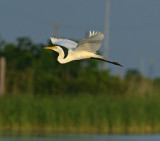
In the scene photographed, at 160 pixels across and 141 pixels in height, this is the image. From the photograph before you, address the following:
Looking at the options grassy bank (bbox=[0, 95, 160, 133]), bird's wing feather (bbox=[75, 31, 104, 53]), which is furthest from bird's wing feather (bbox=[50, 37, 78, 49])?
grassy bank (bbox=[0, 95, 160, 133])

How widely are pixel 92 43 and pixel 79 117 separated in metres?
10.9

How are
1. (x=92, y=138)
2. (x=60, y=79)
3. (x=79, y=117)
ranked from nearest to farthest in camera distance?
(x=92, y=138), (x=79, y=117), (x=60, y=79)

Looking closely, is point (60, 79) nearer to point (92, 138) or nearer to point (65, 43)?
point (92, 138)

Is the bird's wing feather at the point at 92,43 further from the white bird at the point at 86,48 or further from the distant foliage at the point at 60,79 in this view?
the distant foliage at the point at 60,79

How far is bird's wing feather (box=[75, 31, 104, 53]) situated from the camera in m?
9.91

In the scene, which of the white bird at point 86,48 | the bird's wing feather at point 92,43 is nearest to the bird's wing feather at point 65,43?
the white bird at point 86,48

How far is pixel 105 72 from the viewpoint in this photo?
28.7m

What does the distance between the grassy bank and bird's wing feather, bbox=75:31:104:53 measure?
10561mm

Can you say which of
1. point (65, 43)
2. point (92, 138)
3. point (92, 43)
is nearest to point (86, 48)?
point (92, 43)

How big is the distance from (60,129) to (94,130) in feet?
3.64

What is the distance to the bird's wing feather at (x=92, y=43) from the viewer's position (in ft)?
32.5

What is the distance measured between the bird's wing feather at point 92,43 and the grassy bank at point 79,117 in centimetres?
1056

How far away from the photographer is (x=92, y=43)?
10.2m

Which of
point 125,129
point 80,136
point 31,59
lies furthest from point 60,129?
point 31,59
